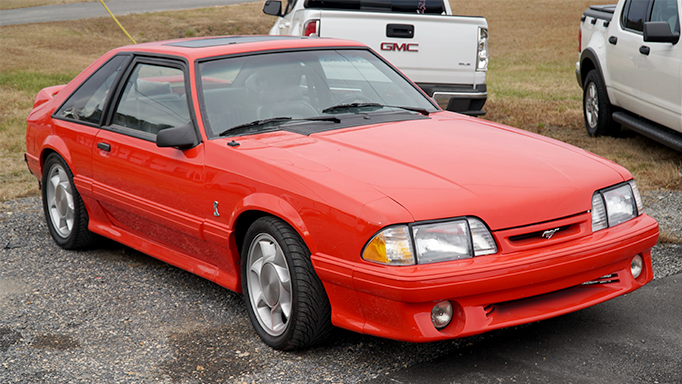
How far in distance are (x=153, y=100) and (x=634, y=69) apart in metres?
5.23

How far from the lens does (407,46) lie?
827 cm

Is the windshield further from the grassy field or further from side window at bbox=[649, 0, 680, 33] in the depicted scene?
side window at bbox=[649, 0, 680, 33]

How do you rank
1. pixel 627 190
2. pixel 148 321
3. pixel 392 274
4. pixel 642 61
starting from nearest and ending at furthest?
pixel 392 274 → pixel 627 190 → pixel 148 321 → pixel 642 61

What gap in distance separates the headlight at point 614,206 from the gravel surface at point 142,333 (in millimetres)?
852

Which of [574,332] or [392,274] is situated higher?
[392,274]

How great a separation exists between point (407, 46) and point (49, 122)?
172 inches

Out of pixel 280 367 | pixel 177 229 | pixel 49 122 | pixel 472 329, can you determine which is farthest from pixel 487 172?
pixel 49 122

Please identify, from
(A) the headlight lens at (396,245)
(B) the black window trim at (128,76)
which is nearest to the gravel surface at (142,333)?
(A) the headlight lens at (396,245)

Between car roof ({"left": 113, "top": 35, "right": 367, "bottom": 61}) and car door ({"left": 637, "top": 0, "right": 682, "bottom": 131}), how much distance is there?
338 cm

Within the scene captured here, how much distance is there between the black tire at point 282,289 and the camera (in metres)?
3.29

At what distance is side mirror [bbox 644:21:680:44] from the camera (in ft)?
21.2

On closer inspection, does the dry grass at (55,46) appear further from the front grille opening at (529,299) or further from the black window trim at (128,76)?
the front grille opening at (529,299)

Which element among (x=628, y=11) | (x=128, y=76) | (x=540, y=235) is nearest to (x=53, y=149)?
(x=128, y=76)

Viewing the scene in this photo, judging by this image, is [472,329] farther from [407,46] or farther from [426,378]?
[407,46]
